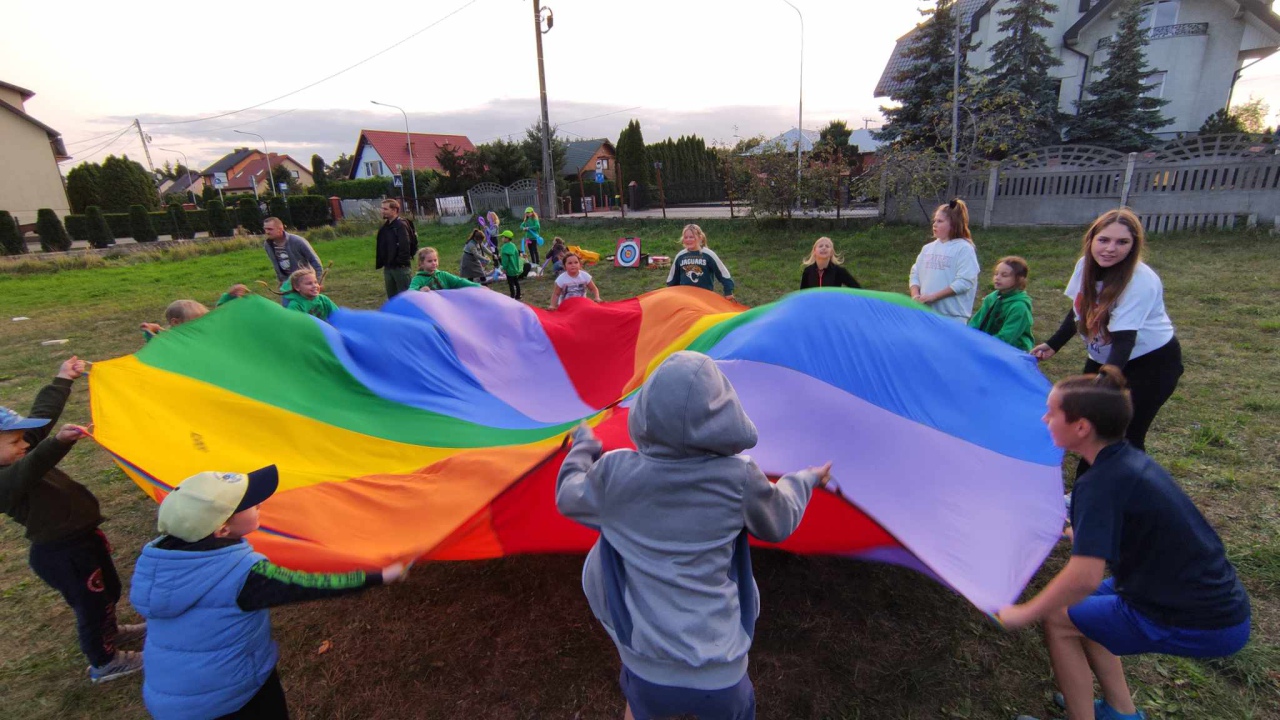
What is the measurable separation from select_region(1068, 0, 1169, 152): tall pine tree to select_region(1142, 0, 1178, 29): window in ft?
7.60

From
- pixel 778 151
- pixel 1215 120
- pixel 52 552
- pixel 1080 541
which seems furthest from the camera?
pixel 1215 120

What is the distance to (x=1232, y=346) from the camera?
5477 millimetres

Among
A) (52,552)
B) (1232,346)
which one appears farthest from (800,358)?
(1232,346)

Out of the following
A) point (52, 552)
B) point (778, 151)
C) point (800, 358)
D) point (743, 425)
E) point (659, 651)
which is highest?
point (778, 151)

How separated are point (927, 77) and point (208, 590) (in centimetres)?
1912

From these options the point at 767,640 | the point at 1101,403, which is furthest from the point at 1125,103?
the point at 767,640

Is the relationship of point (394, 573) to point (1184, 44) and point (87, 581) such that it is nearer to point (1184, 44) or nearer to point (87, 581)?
point (87, 581)

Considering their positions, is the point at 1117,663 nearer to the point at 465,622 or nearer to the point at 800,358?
the point at 800,358

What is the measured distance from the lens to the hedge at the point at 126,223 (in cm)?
2165

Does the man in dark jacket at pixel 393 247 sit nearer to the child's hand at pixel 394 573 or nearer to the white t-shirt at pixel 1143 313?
the child's hand at pixel 394 573

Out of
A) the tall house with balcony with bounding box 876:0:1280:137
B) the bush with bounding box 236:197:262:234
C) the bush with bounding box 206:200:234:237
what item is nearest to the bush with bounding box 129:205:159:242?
the bush with bounding box 206:200:234:237

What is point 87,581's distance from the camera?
7.57ft

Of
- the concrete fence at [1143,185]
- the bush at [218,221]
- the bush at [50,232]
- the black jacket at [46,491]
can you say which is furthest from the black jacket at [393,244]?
the bush at [218,221]

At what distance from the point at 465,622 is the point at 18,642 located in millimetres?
1992
